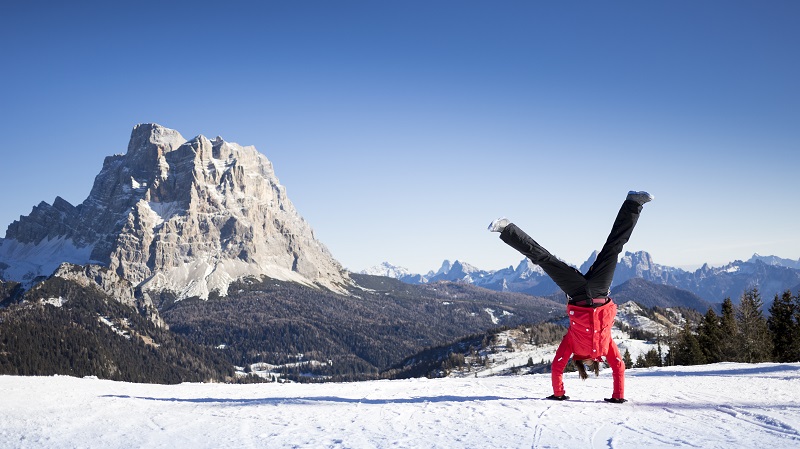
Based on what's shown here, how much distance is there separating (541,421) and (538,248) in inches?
128

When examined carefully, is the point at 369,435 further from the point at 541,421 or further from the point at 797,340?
the point at 797,340

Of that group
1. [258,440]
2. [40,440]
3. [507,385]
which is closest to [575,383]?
[507,385]

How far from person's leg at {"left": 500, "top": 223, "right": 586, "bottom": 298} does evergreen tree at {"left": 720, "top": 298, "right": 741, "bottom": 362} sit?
146 ft

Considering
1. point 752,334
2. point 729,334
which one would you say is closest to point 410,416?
point 752,334

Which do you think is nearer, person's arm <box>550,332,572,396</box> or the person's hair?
person's arm <box>550,332,572,396</box>

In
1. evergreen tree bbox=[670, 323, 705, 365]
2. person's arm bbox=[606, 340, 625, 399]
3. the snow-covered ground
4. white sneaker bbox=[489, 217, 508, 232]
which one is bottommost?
evergreen tree bbox=[670, 323, 705, 365]

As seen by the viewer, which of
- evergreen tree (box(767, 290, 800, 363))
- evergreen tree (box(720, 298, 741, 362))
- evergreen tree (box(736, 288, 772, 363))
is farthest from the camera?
evergreen tree (box(767, 290, 800, 363))

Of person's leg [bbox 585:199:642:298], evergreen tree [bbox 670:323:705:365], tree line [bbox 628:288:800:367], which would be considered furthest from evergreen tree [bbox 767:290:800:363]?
person's leg [bbox 585:199:642:298]

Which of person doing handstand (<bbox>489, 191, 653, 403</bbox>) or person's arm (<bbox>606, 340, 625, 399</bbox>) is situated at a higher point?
person doing handstand (<bbox>489, 191, 653, 403</bbox>)

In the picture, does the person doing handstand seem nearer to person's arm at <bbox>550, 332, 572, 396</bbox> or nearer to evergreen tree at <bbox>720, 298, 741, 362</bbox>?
person's arm at <bbox>550, 332, 572, 396</bbox>

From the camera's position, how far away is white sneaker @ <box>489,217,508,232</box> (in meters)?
9.88

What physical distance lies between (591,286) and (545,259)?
1.20m

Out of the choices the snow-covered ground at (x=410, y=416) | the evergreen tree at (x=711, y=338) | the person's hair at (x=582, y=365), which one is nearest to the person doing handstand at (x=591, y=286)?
the person's hair at (x=582, y=365)

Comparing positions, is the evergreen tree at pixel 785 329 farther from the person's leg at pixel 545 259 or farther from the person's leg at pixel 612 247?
the person's leg at pixel 545 259
